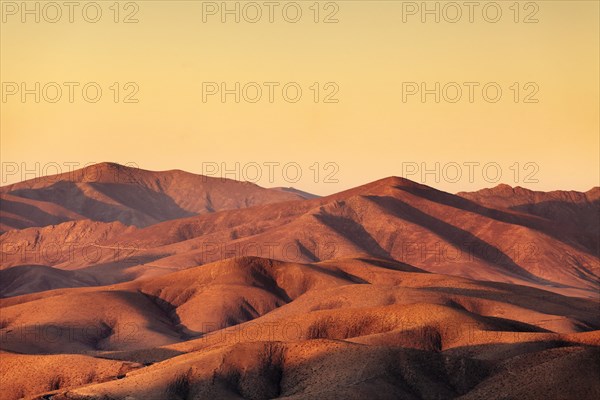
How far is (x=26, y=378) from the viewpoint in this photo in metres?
91.8

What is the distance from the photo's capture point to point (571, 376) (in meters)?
67.1

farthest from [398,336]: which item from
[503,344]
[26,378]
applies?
[26,378]

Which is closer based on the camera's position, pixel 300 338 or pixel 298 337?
pixel 300 338

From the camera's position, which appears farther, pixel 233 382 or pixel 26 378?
pixel 26 378

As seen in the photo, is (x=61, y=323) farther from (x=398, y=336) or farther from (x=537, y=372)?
(x=537, y=372)

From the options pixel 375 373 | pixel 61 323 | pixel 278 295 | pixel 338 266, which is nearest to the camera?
pixel 375 373

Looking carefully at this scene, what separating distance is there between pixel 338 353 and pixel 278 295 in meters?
74.4

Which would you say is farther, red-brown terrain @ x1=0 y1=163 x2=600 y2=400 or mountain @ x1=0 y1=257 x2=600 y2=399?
mountain @ x1=0 y1=257 x2=600 y2=399

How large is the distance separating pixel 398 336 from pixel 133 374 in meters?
22.5

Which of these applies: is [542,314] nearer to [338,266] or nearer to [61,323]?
[338,266]

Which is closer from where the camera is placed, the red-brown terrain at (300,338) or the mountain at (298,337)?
the red-brown terrain at (300,338)

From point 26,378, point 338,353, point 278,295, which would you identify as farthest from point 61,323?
point 338,353

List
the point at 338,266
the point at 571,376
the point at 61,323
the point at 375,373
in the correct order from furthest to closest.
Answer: the point at 338,266 < the point at 61,323 < the point at 375,373 < the point at 571,376

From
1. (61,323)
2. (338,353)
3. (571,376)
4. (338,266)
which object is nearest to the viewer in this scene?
(571,376)
